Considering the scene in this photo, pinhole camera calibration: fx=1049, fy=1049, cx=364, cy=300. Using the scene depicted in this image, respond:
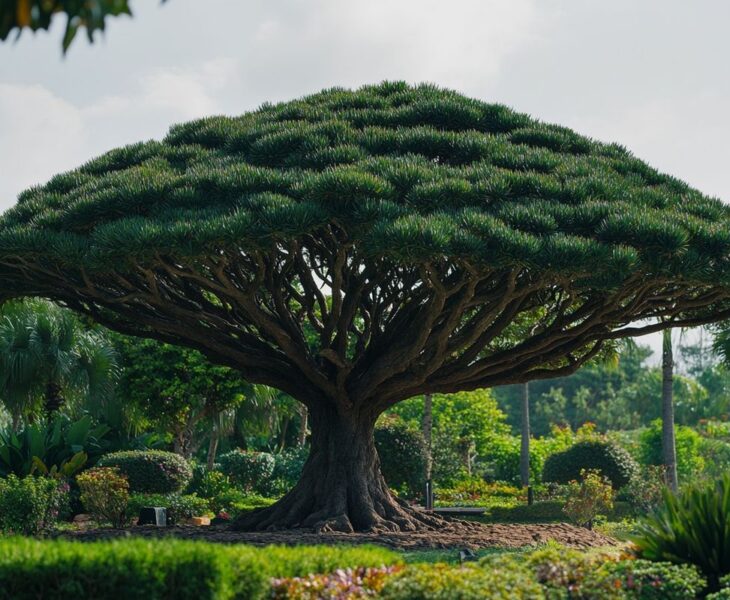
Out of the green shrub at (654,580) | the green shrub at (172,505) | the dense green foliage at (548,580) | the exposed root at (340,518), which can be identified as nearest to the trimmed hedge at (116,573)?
the dense green foliage at (548,580)

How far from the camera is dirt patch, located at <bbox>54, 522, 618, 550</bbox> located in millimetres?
15242

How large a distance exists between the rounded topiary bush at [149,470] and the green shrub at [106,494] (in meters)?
4.61

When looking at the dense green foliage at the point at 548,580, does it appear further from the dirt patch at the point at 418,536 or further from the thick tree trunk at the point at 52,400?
the thick tree trunk at the point at 52,400

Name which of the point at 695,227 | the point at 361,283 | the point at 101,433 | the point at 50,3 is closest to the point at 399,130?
the point at 361,283

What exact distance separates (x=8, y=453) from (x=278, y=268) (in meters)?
10.9

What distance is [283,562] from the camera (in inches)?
370

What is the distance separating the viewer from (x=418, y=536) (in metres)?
16.3

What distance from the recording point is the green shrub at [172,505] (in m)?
21.4

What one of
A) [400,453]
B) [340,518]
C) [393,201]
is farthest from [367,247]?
[400,453]

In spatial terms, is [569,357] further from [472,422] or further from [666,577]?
[472,422]

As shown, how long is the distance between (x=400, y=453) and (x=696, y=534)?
17627 millimetres

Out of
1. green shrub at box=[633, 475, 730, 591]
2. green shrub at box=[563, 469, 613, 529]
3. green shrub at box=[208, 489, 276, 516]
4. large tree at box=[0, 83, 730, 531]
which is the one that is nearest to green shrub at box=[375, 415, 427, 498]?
green shrub at box=[208, 489, 276, 516]

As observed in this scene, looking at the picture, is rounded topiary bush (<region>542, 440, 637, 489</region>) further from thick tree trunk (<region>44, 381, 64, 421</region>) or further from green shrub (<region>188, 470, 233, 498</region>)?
thick tree trunk (<region>44, 381, 64, 421</region>)

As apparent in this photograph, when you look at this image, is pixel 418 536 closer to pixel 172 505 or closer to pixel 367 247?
pixel 367 247
